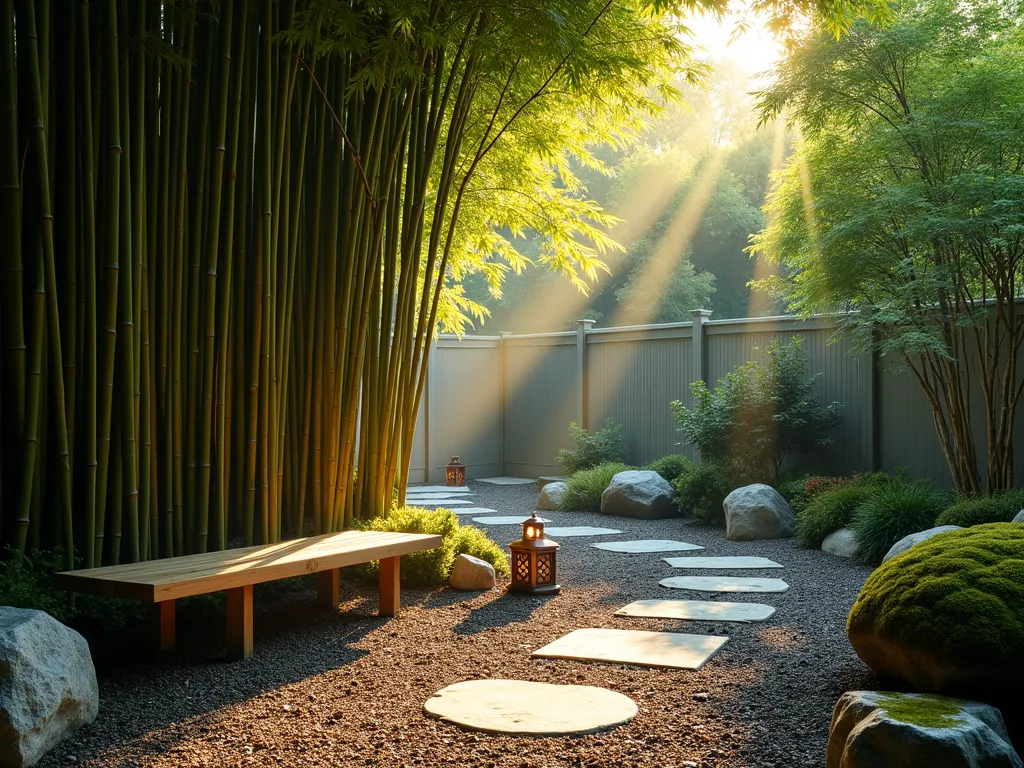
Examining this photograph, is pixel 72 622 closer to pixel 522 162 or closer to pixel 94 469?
pixel 94 469

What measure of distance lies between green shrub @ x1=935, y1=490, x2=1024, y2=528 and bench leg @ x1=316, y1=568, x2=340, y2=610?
126 inches

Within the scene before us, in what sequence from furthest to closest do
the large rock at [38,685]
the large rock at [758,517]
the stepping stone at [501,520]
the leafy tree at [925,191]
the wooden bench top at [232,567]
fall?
1. the stepping stone at [501,520]
2. the large rock at [758,517]
3. the leafy tree at [925,191]
4. the wooden bench top at [232,567]
5. the large rock at [38,685]

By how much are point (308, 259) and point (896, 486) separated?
3944mm

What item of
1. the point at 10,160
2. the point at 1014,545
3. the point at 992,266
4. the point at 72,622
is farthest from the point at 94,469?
the point at 992,266

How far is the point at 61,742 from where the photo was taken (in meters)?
2.23

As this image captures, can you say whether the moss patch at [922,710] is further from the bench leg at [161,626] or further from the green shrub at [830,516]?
the green shrub at [830,516]

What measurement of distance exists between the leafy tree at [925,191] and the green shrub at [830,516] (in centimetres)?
74

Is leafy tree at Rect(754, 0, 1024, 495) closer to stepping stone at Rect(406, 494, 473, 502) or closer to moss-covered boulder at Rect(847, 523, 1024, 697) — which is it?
moss-covered boulder at Rect(847, 523, 1024, 697)

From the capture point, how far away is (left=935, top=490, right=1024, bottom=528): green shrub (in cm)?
479

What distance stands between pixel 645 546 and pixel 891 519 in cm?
148

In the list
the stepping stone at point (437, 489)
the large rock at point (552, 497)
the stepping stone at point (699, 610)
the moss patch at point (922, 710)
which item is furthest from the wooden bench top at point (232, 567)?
the stepping stone at point (437, 489)

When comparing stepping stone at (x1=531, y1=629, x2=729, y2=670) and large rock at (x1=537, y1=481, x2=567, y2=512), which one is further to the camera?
large rock at (x1=537, y1=481, x2=567, y2=512)

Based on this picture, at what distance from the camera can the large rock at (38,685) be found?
2045mm

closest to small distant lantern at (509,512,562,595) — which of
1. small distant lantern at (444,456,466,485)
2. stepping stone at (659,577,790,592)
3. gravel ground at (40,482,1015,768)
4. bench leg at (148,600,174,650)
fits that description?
gravel ground at (40,482,1015,768)
